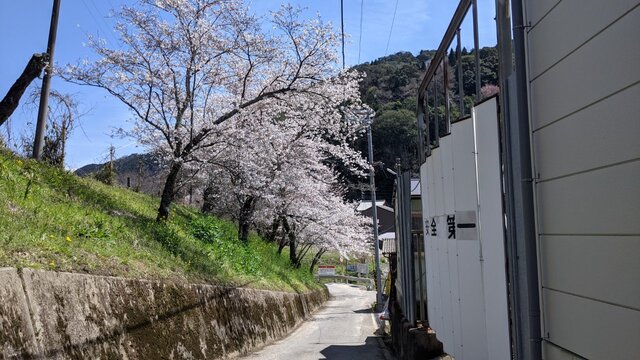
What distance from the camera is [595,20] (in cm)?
252

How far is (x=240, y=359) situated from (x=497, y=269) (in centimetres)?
921

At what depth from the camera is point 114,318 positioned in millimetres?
7219

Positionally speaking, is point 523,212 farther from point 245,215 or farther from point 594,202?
point 245,215

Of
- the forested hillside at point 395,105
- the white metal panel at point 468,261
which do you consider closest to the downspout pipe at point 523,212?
the white metal panel at point 468,261

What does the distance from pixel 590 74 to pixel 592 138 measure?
32cm

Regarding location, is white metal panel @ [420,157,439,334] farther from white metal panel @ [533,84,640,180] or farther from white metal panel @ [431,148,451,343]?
white metal panel @ [533,84,640,180]

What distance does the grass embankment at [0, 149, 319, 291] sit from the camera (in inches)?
263

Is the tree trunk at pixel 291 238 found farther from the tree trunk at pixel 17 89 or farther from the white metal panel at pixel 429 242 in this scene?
the white metal panel at pixel 429 242

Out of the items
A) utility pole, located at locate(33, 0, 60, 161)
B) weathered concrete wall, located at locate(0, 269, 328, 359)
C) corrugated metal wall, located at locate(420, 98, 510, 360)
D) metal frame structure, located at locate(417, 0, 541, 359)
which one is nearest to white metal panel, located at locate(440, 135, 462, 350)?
corrugated metal wall, located at locate(420, 98, 510, 360)

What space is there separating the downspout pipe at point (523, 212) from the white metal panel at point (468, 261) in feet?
3.19

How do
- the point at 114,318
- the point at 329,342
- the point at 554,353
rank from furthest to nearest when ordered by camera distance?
the point at 329,342, the point at 114,318, the point at 554,353

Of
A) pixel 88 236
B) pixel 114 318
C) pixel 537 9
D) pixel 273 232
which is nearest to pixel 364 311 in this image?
pixel 273 232

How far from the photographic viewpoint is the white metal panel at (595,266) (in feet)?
7.44

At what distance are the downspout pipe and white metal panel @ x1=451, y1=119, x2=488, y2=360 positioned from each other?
972mm
